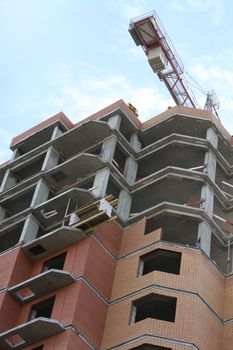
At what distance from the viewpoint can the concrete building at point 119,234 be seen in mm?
37281

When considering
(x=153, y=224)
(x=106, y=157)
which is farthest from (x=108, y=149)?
(x=153, y=224)

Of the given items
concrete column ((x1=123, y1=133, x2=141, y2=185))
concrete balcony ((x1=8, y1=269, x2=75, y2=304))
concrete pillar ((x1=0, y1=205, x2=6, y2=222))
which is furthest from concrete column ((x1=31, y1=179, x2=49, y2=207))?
concrete balcony ((x1=8, y1=269, x2=75, y2=304))

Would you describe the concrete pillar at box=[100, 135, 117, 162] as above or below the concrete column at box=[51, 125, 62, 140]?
below

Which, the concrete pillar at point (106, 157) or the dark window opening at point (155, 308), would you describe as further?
the concrete pillar at point (106, 157)

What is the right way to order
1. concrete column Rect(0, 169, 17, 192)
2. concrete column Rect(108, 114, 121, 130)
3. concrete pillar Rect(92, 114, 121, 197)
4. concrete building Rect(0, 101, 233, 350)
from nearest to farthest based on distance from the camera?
concrete building Rect(0, 101, 233, 350)
concrete pillar Rect(92, 114, 121, 197)
concrete column Rect(108, 114, 121, 130)
concrete column Rect(0, 169, 17, 192)

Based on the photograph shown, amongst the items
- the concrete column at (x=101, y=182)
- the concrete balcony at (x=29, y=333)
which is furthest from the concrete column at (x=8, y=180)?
the concrete balcony at (x=29, y=333)

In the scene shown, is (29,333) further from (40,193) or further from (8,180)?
(8,180)

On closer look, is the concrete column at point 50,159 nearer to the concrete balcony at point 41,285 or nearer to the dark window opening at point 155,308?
the concrete balcony at point 41,285

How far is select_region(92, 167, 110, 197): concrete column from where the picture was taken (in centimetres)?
4374

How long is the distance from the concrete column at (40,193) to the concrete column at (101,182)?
11.3 feet

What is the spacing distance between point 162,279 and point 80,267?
4.05 m

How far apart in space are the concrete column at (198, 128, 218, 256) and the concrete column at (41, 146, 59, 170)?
933 centimetres

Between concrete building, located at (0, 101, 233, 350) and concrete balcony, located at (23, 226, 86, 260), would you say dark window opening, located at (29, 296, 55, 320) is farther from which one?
concrete balcony, located at (23, 226, 86, 260)

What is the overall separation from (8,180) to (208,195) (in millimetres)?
13897
